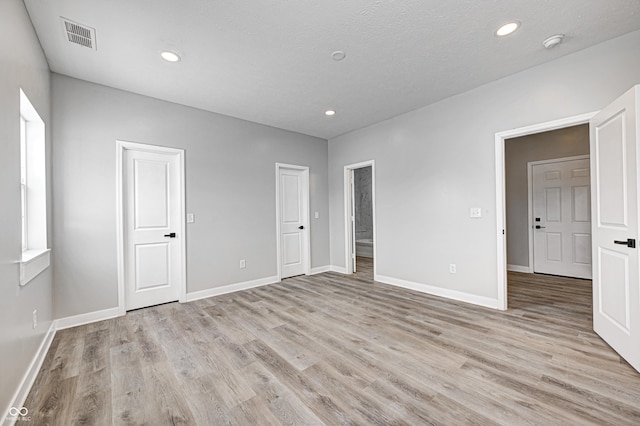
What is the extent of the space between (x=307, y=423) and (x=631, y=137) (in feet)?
9.81

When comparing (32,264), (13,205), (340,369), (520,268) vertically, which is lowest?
(340,369)

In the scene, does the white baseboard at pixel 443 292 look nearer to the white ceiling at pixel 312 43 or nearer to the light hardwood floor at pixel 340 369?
the light hardwood floor at pixel 340 369

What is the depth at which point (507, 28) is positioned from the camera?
2242 millimetres

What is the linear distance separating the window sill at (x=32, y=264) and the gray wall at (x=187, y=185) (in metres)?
0.43

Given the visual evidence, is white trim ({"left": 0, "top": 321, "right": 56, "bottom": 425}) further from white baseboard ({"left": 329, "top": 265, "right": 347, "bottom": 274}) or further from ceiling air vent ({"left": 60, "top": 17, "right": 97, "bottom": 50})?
white baseboard ({"left": 329, "top": 265, "right": 347, "bottom": 274})

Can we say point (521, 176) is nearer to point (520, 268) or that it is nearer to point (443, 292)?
point (520, 268)

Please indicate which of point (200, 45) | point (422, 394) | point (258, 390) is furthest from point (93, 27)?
point (422, 394)

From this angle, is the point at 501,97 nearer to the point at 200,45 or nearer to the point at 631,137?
the point at 631,137

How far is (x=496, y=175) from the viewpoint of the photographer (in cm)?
317

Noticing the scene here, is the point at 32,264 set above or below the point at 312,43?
below

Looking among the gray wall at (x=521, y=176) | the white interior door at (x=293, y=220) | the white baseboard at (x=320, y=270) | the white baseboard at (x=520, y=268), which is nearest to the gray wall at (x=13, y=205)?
the white interior door at (x=293, y=220)

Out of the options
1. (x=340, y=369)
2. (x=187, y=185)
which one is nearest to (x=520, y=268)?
(x=340, y=369)

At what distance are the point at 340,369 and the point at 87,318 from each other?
9.67 feet

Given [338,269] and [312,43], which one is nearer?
[312,43]
